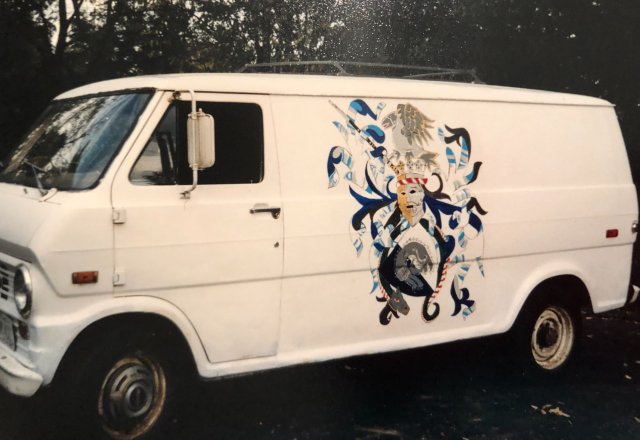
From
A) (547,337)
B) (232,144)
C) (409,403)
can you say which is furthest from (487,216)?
(232,144)

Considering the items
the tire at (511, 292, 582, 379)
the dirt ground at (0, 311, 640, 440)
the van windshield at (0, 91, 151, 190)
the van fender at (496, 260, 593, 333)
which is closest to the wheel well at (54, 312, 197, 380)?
the dirt ground at (0, 311, 640, 440)

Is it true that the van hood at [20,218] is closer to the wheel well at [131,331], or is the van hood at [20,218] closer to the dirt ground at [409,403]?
the wheel well at [131,331]

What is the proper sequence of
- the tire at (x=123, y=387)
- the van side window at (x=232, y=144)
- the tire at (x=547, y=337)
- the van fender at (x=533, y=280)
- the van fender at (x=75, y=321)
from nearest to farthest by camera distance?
1. the van fender at (x=75, y=321)
2. the tire at (x=123, y=387)
3. the van side window at (x=232, y=144)
4. the van fender at (x=533, y=280)
5. the tire at (x=547, y=337)

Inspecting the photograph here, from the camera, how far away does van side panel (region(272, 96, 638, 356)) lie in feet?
14.9

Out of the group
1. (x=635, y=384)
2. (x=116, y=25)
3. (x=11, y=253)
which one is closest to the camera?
(x=11, y=253)

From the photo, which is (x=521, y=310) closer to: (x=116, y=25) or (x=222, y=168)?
(x=222, y=168)

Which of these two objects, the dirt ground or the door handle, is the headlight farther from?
the door handle

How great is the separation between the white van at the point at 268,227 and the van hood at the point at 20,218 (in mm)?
17

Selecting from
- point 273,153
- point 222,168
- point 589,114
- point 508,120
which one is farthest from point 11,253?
point 589,114

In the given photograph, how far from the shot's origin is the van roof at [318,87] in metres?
4.25

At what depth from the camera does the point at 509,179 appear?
18.0 feet

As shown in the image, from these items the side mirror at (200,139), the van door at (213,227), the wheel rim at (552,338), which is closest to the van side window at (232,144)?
the van door at (213,227)

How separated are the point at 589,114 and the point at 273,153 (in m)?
3.13

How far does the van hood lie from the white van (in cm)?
2
